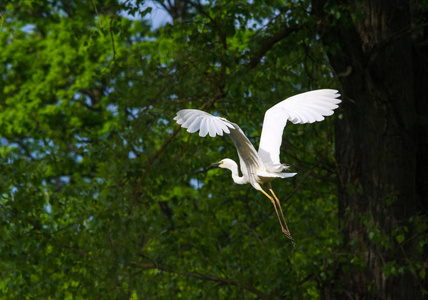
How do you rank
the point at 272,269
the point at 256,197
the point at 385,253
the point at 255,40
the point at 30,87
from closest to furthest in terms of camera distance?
1. the point at 385,253
2. the point at 255,40
3. the point at 272,269
4. the point at 256,197
5. the point at 30,87

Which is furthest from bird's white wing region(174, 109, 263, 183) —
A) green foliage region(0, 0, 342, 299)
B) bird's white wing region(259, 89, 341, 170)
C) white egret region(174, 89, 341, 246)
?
green foliage region(0, 0, 342, 299)

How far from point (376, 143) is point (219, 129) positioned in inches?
123

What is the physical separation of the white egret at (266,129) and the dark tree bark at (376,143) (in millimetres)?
1666

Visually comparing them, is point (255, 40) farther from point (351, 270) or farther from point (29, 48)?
point (29, 48)

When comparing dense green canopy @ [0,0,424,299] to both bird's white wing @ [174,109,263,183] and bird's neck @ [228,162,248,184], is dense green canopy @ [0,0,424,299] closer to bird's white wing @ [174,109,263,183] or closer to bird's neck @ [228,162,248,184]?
bird's neck @ [228,162,248,184]

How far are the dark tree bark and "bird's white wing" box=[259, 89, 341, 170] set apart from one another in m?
1.63

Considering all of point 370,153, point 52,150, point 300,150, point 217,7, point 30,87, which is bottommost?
point 370,153

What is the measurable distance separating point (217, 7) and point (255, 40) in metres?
0.46

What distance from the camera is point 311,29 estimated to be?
6.09 m

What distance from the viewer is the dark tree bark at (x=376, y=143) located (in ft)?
19.5

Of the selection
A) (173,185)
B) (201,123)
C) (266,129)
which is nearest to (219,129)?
(201,123)

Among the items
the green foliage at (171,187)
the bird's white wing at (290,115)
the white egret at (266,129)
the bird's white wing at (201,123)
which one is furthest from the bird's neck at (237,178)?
the green foliage at (171,187)

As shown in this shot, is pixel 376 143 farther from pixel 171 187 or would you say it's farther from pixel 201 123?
pixel 201 123

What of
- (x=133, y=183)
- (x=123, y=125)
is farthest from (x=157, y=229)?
(x=123, y=125)
